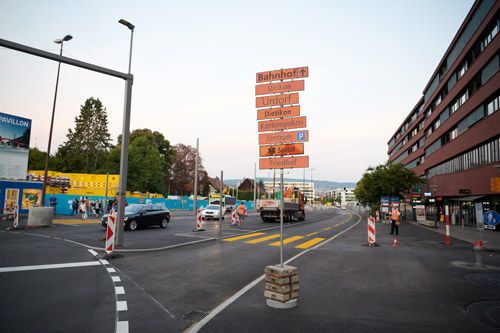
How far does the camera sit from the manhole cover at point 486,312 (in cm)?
495

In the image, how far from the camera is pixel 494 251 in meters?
13.7

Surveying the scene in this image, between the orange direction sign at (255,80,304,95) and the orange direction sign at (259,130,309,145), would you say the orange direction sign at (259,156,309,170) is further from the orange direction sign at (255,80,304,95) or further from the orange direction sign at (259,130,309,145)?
the orange direction sign at (255,80,304,95)

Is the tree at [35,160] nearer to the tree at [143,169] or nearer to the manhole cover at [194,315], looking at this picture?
the tree at [143,169]

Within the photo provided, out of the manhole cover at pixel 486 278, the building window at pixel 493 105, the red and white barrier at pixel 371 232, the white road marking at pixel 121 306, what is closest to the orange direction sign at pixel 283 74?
the white road marking at pixel 121 306

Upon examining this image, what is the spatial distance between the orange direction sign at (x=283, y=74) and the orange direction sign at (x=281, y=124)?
0.97 meters

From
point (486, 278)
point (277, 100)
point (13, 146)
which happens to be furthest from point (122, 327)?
point (13, 146)

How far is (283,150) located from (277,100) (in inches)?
46.4

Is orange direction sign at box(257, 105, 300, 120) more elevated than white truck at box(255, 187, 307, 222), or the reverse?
orange direction sign at box(257, 105, 300, 120)

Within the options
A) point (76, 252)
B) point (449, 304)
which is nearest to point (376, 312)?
point (449, 304)

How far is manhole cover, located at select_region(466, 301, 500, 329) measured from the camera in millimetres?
4945

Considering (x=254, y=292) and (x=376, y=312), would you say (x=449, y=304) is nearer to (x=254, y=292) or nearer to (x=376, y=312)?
(x=376, y=312)

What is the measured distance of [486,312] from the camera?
541 centimetres

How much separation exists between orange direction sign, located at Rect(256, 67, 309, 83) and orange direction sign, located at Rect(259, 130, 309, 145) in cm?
127

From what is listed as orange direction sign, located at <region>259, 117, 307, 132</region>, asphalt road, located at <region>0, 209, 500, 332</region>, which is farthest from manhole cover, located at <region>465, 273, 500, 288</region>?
orange direction sign, located at <region>259, 117, 307, 132</region>
